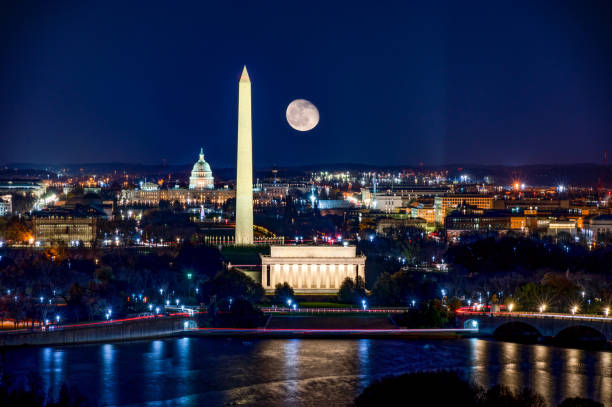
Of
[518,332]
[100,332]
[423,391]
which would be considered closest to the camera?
[423,391]

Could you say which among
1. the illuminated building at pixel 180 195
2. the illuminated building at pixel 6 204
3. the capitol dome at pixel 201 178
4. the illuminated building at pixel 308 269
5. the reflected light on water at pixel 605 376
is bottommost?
the reflected light on water at pixel 605 376

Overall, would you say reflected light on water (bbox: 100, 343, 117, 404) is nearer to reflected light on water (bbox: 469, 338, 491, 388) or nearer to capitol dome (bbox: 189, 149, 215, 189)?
reflected light on water (bbox: 469, 338, 491, 388)

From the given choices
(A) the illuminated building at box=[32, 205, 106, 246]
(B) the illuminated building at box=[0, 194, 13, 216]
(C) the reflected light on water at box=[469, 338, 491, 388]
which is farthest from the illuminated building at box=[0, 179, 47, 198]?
(C) the reflected light on water at box=[469, 338, 491, 388]

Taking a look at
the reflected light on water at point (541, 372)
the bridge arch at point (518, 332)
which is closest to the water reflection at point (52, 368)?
the reflected light on water at point (541, 372)

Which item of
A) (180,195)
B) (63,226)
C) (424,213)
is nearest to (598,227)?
(424,213)

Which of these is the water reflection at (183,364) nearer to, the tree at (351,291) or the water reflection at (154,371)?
the water reflection at (154,371)

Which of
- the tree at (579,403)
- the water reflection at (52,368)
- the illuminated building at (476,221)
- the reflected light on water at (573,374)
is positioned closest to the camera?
the tree at (579,403)

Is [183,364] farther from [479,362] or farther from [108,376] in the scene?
[479,362]
